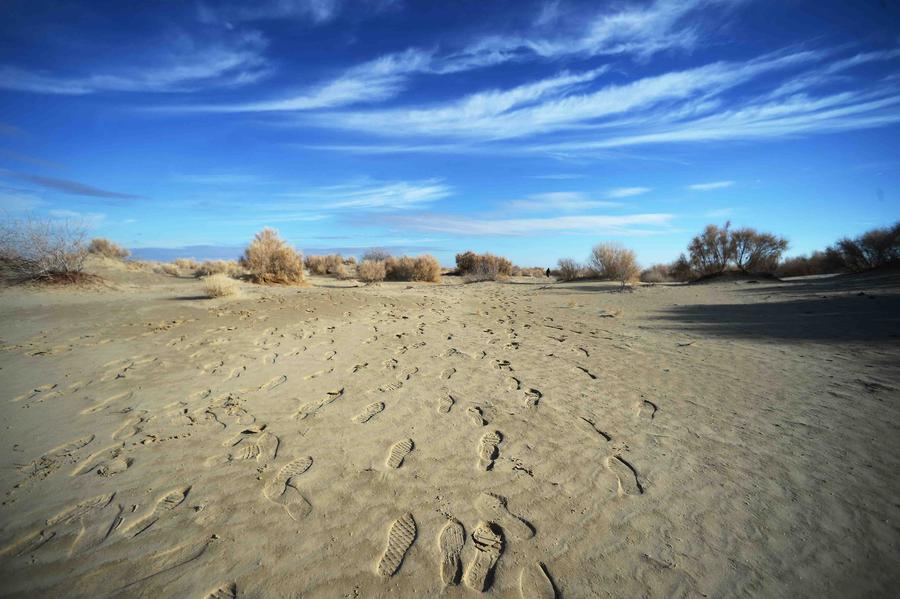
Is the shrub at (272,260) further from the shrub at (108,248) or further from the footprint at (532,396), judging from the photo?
the shrub at (108,248)

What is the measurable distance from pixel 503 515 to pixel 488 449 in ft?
2.51

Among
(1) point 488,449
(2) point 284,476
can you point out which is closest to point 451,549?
(1) point 488,449

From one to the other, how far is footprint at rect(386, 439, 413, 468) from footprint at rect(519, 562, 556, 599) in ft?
4.08

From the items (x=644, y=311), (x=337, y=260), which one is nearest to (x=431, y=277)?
(x=337, y=260)

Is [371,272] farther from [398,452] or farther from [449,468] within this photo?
[449,468]

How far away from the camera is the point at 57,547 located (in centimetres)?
207

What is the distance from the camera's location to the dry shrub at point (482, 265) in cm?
2275

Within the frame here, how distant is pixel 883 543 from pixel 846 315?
8.17m

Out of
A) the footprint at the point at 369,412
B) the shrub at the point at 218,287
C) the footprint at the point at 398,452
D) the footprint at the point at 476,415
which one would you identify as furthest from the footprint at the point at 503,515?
the shrub at the point at 218,287

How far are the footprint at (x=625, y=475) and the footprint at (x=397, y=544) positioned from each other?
55.6 inches

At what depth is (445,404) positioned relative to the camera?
3885mm

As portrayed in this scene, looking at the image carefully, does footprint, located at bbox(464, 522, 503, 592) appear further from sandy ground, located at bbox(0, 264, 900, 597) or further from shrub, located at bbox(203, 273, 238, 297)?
shrub, located at bbox(203, 273, 238, 297)

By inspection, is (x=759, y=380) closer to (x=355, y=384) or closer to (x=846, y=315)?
(x=355, y=384)

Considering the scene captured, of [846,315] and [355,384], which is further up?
[846,315]
